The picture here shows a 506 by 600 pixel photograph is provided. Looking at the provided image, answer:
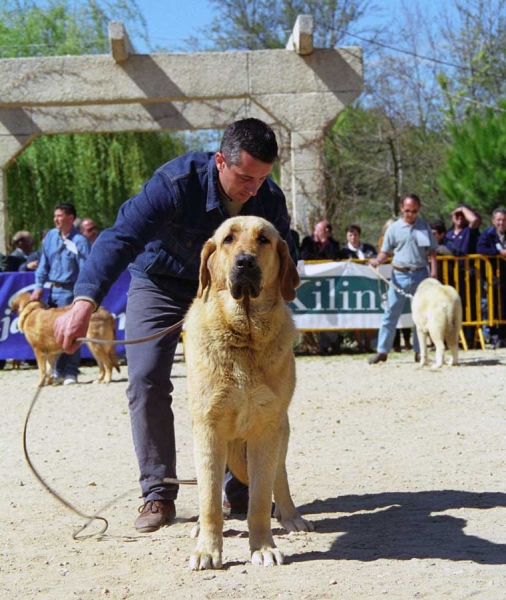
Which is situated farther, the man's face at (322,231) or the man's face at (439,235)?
the man's face at (439,235)

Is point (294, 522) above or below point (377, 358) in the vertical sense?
below

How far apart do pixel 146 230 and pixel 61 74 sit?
1213 centimetres

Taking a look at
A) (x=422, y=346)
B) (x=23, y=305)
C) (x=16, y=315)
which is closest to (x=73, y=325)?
(x=23, y=305)

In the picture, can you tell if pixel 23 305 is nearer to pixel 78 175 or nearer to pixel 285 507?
pixel 285 507

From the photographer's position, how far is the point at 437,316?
1243cm

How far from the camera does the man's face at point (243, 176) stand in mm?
4579

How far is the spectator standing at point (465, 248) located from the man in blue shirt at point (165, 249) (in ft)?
33.4

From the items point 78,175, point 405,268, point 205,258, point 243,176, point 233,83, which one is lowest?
point 205,258

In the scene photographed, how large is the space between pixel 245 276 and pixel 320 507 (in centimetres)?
193

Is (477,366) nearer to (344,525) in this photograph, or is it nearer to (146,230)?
(344,525)

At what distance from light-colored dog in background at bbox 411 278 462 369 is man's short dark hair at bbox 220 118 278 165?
819cm

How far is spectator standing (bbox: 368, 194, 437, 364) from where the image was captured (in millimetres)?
12969

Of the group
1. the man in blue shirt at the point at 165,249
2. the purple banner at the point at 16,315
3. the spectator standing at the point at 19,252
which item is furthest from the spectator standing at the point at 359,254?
the man in blue shirt at the point at 165,249

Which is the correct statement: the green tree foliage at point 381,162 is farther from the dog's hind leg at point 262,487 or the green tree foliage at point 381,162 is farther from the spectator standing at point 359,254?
the dog's hind leg at point 262,487
